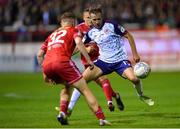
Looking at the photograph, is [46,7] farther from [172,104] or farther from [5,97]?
[172,104]

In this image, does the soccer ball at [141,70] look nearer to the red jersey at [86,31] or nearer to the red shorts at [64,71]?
the red jersey at [86,31]

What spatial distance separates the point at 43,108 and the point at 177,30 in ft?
52.5

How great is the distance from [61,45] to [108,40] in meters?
2.52

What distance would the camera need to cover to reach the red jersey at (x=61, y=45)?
40.2ft

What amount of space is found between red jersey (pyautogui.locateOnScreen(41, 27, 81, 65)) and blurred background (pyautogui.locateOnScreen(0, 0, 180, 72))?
60.9 ft

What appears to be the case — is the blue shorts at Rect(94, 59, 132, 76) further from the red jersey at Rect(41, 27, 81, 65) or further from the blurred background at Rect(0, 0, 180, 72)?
the blurred background at Rect(0, 0, 180, 72)

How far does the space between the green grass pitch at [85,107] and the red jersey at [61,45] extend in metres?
1.23

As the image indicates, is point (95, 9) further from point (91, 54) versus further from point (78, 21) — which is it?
point (78, 21)

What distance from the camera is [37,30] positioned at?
32938 millimetres

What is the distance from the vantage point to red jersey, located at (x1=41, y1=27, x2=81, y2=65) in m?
12.3

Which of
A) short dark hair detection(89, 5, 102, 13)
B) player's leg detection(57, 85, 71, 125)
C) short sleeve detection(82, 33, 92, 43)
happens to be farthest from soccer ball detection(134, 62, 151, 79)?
player's leg detection(57, 85, 71, 125)

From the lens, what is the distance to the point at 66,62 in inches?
481

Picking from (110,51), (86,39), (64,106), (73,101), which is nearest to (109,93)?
(110,51)

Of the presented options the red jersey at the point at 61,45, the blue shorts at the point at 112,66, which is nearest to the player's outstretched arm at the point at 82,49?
the red jersey at the point at 61,45
